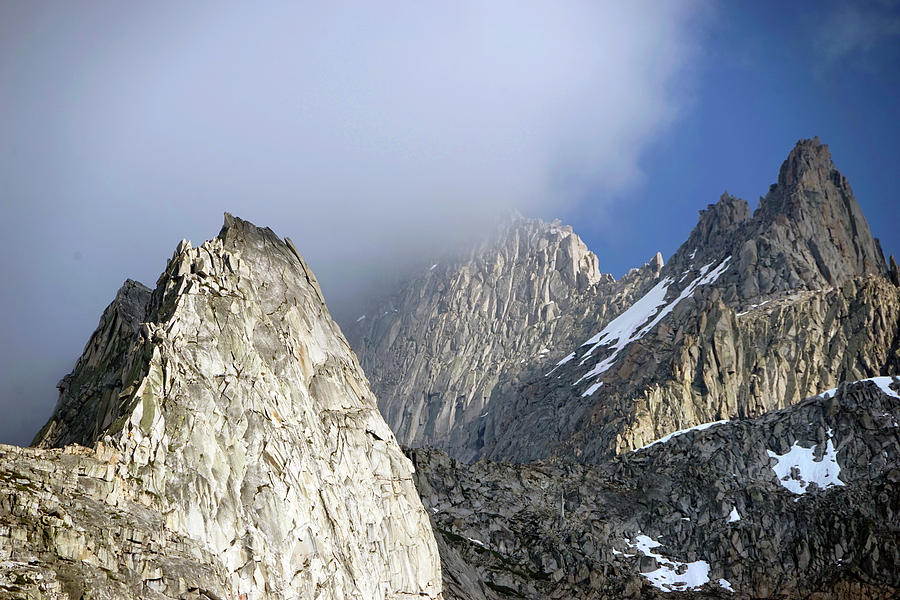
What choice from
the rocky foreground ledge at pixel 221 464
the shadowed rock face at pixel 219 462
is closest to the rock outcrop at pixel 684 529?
the rocky foreground ledge at pixel 221 464

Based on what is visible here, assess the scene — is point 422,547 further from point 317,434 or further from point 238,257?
point 238,257

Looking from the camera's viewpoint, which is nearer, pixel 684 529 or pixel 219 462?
pixel 219 462

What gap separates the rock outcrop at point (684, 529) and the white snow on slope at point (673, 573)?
29 centimetres

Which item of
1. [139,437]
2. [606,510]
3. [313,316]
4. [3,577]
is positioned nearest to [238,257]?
[313,316]

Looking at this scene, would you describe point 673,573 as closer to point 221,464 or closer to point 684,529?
point 684,529

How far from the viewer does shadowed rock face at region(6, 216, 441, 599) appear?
60438 millimetres

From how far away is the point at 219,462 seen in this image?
74.5m

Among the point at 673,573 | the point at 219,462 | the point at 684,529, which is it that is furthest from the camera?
the point at 684,529

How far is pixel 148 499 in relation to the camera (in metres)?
67.4

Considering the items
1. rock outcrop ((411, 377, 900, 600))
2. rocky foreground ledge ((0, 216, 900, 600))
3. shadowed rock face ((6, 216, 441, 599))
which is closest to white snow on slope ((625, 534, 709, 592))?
rock outcrop ((411, 377, 900, 600))

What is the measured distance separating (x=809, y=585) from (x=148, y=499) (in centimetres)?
13590

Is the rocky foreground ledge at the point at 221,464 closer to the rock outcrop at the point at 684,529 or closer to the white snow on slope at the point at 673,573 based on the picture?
Result: the rock outcrop at the point at 684,529

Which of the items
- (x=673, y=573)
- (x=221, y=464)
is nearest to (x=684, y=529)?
(x=673, y=573)

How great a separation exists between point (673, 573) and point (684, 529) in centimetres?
1356
